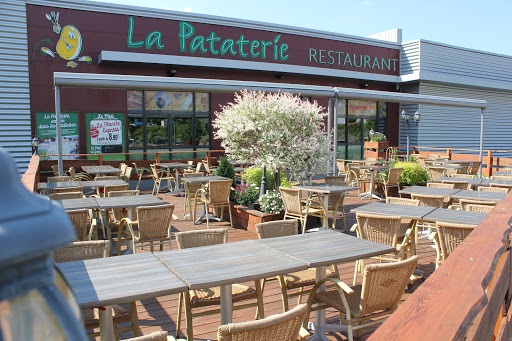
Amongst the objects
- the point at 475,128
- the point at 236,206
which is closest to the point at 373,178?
the point at 236,206

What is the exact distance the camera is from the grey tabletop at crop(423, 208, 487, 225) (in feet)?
13.8

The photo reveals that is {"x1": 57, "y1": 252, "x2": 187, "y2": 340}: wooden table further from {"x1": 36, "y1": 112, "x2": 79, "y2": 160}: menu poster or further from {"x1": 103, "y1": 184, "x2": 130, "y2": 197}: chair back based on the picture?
{"x1": 36, "y1": 112, "x2": 79, "y2": 160}: menu poster

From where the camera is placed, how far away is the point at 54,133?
1249 centimetres

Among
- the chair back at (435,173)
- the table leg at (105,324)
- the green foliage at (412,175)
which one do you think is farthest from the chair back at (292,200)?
the green foliage at (412,175)

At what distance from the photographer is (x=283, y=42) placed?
1641 cm

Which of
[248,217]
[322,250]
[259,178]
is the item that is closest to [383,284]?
[322,250]

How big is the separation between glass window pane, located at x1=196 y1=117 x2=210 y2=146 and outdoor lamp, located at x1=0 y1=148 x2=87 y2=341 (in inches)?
575

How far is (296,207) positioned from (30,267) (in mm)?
6102

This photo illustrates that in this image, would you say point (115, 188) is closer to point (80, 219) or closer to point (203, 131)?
point (80, 219)

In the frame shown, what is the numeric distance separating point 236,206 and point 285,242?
404 cm

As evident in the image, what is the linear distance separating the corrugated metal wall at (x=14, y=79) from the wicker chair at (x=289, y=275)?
1018 centimetres

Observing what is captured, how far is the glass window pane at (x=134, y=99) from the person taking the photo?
1352 cm

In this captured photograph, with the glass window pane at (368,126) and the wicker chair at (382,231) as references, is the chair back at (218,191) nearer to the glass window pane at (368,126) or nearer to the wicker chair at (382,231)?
the wicker chair at (382,231)

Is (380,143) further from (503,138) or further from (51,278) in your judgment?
(51,278)
